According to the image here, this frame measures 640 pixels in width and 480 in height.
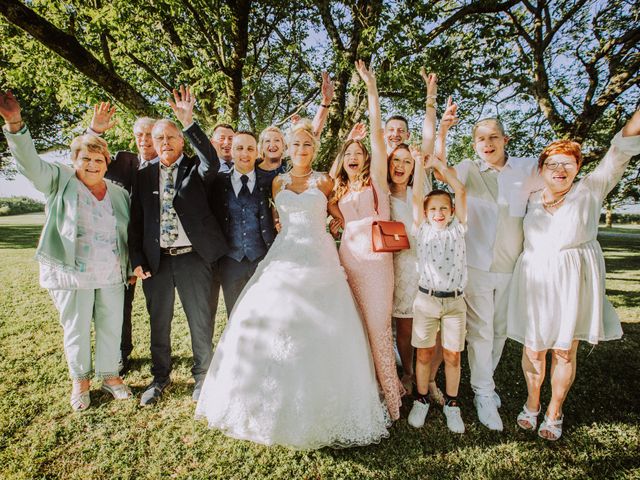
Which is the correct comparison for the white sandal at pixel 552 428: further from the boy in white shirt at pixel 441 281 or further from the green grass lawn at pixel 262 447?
the boy in white shirt at pixel 441 281

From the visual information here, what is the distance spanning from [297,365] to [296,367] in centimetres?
2

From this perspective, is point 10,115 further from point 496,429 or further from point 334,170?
point 496,429

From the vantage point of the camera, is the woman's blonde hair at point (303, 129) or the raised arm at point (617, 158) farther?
the woman's blonde hair at point (303, 129)

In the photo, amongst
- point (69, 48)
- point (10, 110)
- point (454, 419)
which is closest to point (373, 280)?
point (454, 419)

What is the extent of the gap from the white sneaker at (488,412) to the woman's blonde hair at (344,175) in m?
2.54

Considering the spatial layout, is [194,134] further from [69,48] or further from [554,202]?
[69,48]

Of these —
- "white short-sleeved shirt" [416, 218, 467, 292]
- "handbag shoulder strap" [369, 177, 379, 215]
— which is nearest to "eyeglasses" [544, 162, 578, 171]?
"white short-sleeved shirt" [416, 218, 467, 292]

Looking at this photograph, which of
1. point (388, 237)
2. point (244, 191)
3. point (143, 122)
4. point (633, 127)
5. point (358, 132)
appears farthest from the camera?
point (143, 122)

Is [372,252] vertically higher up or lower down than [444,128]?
lower down

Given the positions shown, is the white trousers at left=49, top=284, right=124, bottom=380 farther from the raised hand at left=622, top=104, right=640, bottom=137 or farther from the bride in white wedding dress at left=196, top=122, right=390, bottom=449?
the raised hand at left=622, top=104, right=640, bottom=137

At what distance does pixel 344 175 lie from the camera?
149 inches

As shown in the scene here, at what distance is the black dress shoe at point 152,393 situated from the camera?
3557 mm

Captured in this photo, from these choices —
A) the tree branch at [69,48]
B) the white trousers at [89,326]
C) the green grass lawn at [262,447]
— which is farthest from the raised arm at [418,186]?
the tree branch at [69,48]

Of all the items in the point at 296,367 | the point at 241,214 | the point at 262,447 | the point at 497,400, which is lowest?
the point at 262,447
